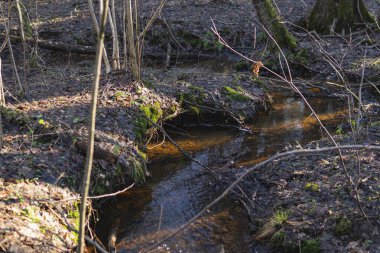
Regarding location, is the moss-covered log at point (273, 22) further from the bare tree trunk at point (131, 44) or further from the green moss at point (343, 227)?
the green moss at point (343, 227)

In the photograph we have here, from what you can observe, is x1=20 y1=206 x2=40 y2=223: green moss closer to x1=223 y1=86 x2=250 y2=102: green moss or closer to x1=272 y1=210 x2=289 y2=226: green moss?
x1=272 y1=210 x2=289 y2=226: green moss

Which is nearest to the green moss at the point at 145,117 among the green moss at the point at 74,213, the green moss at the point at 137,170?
the green moss at the point at 137,170

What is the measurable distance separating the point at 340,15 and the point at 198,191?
30.6ft

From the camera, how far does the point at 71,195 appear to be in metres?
4.95

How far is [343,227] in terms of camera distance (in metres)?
4.29

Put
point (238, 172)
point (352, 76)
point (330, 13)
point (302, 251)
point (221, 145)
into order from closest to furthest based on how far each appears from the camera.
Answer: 1. point (302, 251)
2. point (238, 172)
3. point (221, 145)
4. point (352, 76)
5. point (330, 13)

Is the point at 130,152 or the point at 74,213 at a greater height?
the point at 130,152

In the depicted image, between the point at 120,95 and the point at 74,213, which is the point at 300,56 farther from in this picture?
the point at 74,213

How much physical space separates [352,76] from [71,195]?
7755 millimetres

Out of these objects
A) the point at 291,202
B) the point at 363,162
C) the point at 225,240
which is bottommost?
the point at 225,240

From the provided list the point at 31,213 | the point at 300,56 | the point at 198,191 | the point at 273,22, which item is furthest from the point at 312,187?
the point at 273,22

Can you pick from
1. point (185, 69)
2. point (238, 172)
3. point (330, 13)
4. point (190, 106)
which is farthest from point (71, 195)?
point (330, 13)

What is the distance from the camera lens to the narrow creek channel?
493 cm

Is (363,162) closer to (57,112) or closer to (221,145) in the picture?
(221,145)
